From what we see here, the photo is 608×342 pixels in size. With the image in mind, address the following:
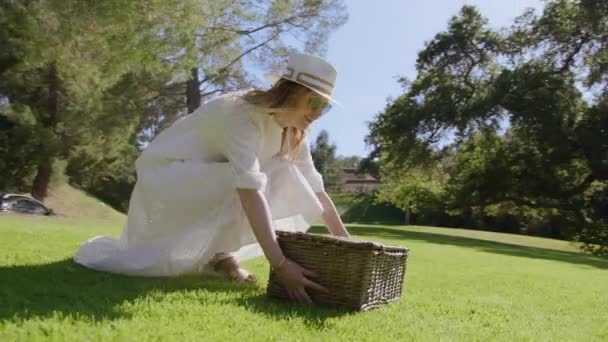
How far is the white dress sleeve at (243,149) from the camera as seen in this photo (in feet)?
8.66

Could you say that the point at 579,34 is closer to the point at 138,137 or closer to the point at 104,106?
the point at 104,106

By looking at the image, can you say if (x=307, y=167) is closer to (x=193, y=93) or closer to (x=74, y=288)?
(x=74, y=288)

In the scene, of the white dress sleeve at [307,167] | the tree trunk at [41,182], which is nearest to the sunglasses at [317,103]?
the white dress sleeve at [307,167]

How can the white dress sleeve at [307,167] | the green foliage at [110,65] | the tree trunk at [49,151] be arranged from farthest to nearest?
the tree trunk at [49,151], the green foliage at [110,65], the white dress sleeve at [307,167]

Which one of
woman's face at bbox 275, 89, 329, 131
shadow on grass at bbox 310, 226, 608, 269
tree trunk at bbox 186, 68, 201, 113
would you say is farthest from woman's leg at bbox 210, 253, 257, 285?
tree trunk at bbox 186, 68, 201, 113

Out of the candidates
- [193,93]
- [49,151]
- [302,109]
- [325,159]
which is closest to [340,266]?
[302,109]

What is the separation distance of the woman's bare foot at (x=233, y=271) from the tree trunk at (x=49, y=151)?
2004 cm

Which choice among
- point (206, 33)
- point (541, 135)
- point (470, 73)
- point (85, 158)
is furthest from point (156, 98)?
point (541, 135)

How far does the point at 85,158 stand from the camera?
24.3m

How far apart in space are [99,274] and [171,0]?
11.3 m

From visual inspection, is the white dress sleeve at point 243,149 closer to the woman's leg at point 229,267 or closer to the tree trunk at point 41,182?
the woman's leg at point 229,267

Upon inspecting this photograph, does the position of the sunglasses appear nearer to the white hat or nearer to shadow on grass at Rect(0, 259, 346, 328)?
the white hat

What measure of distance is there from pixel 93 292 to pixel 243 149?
0.91m

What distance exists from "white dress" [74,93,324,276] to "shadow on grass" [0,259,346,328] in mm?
129
